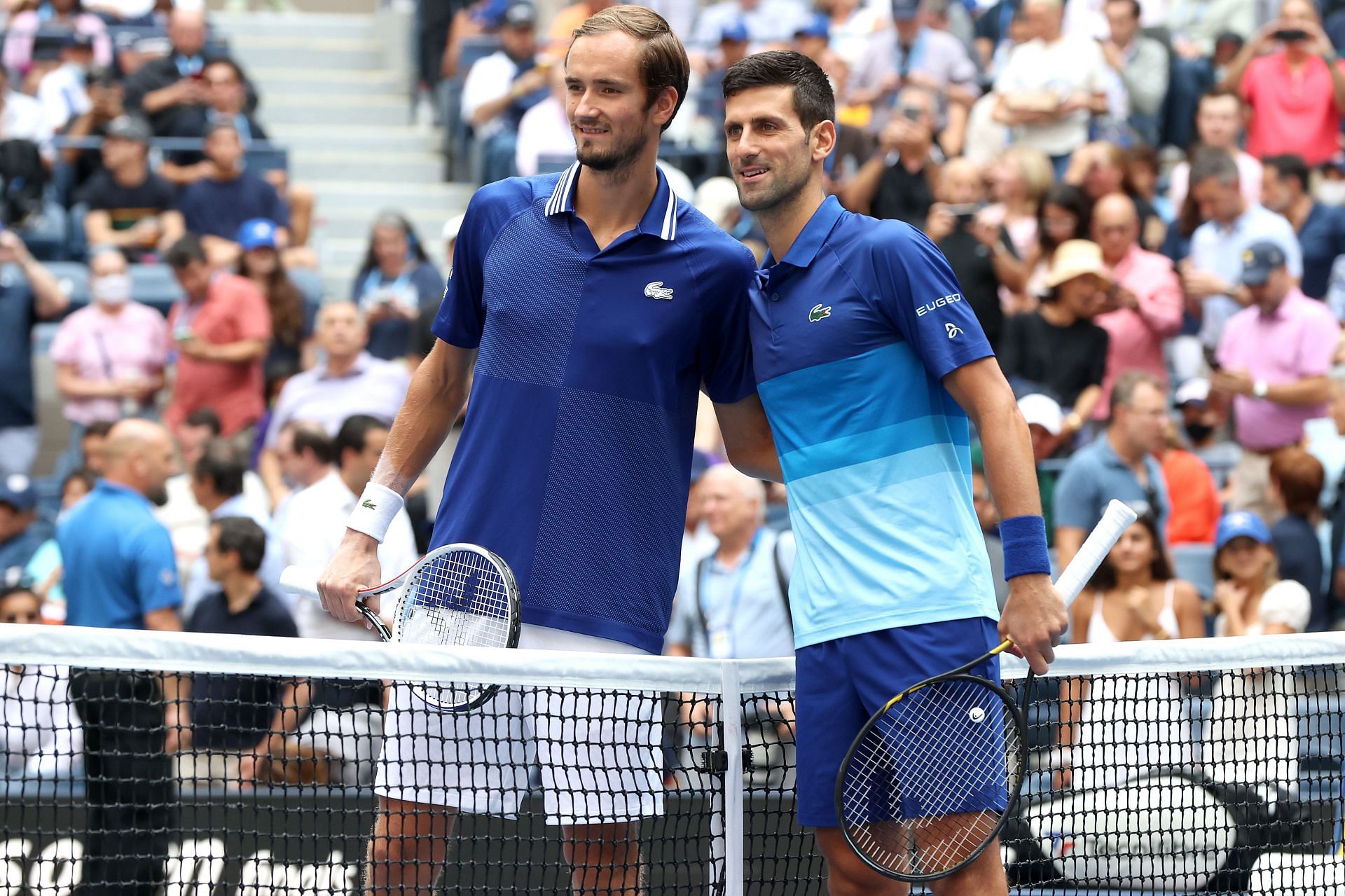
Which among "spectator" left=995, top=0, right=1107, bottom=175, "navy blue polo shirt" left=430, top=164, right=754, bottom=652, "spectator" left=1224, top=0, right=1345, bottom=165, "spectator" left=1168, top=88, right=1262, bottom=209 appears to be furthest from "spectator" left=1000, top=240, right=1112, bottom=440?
"navy blue polo shirt" left=430, top=164, right=754, bottom=652

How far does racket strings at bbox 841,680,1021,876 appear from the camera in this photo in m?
3.68

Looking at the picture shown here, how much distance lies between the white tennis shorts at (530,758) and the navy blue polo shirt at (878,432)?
52 centimetres

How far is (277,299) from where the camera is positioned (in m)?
10.3

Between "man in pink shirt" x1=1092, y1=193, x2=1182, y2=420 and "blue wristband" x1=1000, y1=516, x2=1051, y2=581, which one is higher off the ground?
"man in pink shirt" x1=1092, y1=193, x2=1182, y2=420

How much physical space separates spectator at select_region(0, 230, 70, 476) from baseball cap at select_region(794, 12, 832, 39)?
4.95 m

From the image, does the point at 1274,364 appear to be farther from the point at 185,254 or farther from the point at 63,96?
the point at 63,96

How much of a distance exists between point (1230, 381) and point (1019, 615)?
5.63 meters

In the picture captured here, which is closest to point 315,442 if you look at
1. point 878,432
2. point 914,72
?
point 878,432

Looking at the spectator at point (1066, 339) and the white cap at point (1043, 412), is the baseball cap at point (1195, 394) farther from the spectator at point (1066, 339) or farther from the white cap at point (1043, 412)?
the white cap at point (1043, 412)

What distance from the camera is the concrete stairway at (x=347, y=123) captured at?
45.0 ft

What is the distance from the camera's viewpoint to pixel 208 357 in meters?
9.85

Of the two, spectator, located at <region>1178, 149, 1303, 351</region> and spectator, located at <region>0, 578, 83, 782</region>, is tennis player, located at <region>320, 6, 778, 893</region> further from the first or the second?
spectator, located at <region>1178, 149, 1303, 351</region>

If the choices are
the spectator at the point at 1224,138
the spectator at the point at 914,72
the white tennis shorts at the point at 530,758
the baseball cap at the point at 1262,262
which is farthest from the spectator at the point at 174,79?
the white tennis shorts at the point at 530,758

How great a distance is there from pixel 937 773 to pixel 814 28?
8986 millimetres
